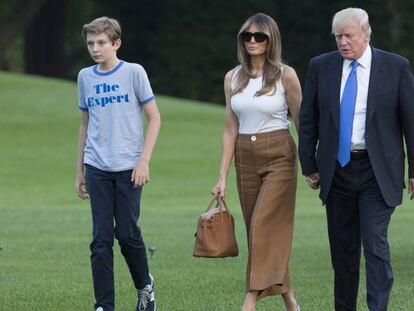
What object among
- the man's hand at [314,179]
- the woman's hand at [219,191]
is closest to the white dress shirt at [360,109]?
the man's hand at [314,179]

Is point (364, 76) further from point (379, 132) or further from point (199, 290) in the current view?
point (199, 290)

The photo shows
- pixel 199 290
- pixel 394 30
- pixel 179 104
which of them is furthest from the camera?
pixel 394 30

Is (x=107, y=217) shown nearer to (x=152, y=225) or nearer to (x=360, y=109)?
(x=360, y=109)

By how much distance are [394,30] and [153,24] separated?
10.2m

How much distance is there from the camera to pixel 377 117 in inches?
321

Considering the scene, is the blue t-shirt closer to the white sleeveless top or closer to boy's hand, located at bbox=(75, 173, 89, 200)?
boy's hand, located at bbox=(75, 173, 89, 200)

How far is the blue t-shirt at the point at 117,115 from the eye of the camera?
28.7 feet

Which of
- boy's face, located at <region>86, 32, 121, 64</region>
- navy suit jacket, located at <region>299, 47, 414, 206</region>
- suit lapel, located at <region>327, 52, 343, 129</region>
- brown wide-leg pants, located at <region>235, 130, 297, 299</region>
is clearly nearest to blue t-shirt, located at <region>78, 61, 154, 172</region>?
boy's face, located at <region>86, 32, 121, 64</region>

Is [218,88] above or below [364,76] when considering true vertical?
below

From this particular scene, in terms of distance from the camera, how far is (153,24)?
5697 centimetres

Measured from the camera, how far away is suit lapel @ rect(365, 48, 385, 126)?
815cm

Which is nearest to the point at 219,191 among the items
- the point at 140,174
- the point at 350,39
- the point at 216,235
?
the point at 216,235

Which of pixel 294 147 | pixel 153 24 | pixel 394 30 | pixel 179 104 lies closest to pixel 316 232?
pixel 294 147

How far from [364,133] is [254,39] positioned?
0.97 meters
